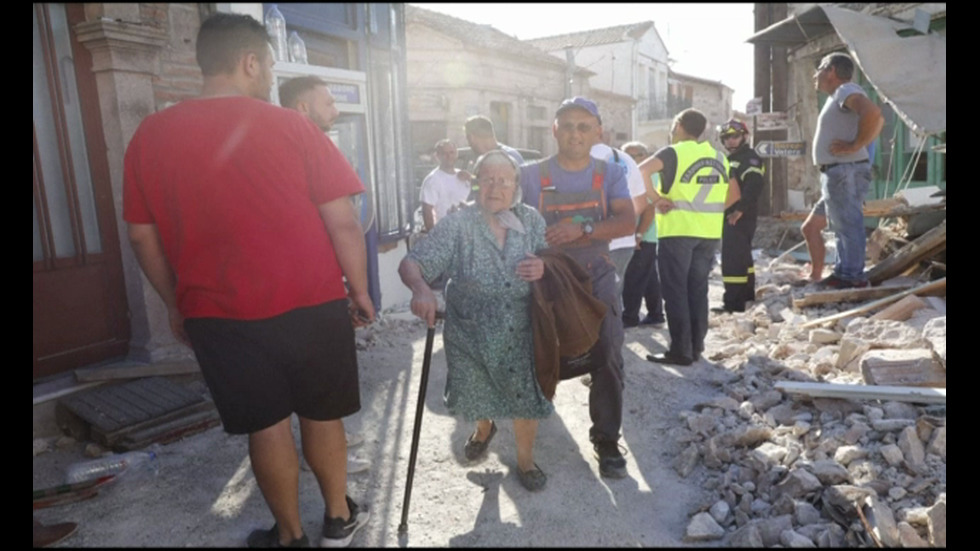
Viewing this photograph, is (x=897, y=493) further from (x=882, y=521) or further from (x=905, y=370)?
(x=905, y=370)

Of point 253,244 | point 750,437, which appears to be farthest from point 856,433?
point 253,244

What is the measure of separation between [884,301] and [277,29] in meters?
5.84

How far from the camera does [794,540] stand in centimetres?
262

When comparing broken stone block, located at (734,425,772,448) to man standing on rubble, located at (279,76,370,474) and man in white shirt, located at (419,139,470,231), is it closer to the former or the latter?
man standing on rubble, located at (279,76,370,474)

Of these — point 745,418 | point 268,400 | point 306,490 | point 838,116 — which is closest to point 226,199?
point 268,400

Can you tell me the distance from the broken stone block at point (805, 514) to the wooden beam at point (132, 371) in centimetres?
372

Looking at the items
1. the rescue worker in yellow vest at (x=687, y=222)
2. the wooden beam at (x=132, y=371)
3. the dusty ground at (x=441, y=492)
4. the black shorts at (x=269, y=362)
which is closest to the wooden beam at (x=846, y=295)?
the rescue worker in yellow vest at (x=687, y=222)

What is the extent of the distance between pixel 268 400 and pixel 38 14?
3.57 m

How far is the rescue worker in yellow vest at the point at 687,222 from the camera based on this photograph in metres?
5.07

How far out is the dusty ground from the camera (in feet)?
9.70

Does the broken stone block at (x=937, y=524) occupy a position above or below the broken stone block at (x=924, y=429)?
below

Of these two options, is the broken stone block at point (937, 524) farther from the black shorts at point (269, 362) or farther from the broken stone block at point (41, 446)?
the broken stone block at point (41, 446)

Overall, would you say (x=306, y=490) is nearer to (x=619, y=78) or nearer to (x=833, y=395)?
(x=833, y=395)

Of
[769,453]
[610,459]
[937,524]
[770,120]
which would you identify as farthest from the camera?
[770,120]
